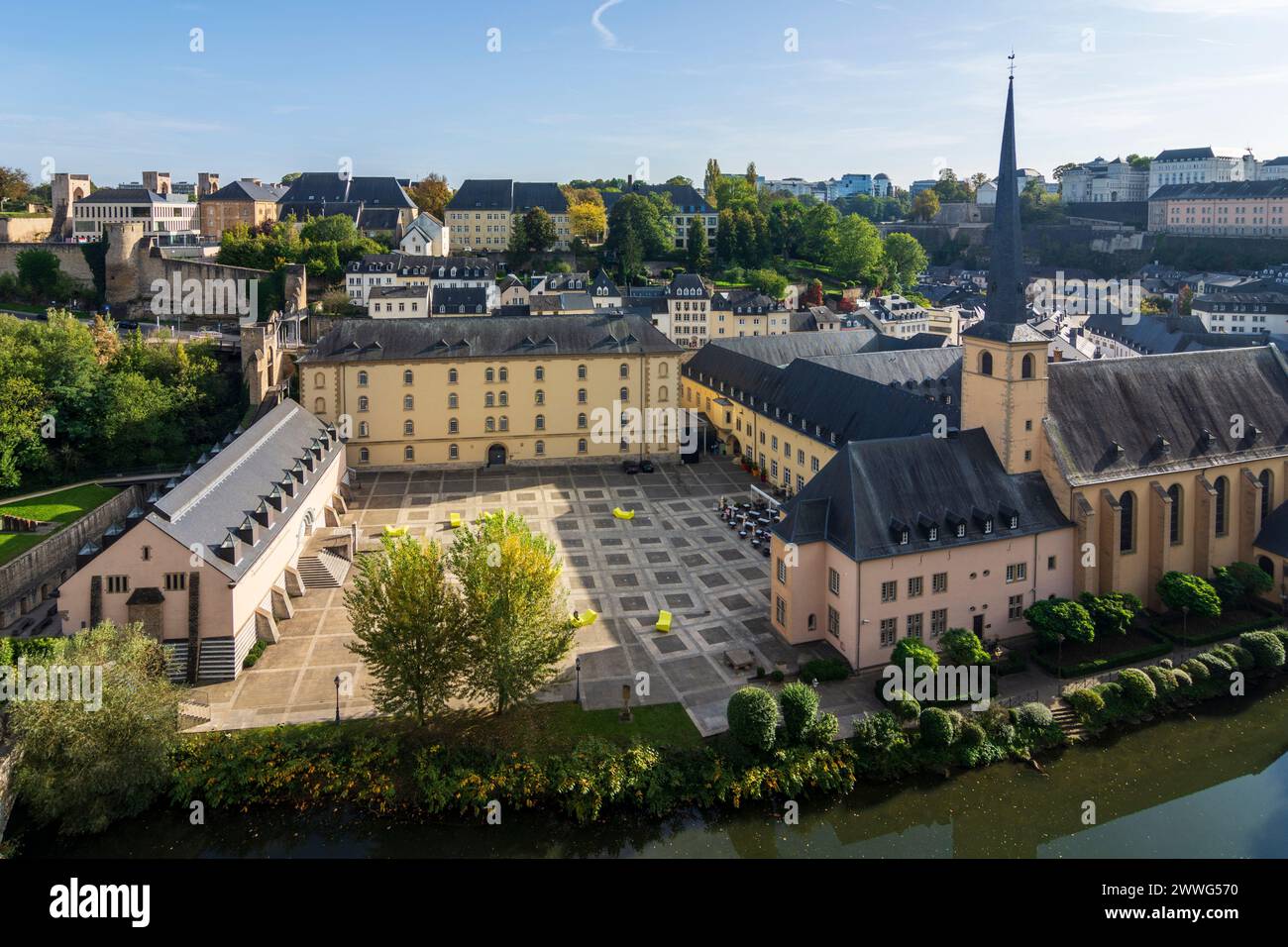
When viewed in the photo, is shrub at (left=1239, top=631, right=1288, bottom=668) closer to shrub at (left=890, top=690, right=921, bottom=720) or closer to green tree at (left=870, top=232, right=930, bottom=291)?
shrub at (left=890, top=690, right=921, bottom=720)

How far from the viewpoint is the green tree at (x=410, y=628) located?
2819cm

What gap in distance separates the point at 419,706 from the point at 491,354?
3461cm

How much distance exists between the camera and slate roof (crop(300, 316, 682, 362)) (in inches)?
2336

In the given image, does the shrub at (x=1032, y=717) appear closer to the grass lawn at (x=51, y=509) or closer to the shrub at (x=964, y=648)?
the shrub at (x=964, y=648)

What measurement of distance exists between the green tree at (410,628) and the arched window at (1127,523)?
27043 mm

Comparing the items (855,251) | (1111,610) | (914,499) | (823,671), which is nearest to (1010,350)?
(914,499)

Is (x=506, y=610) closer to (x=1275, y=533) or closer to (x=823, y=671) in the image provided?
(x=823, y=671)

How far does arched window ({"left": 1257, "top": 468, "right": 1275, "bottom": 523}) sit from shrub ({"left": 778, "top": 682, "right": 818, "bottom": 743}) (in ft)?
84.7

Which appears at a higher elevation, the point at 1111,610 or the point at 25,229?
the point at 25,229

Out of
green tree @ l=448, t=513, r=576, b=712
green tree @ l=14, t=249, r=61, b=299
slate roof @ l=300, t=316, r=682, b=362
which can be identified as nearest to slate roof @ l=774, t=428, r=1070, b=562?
green tree @ l=448, t=513, r=576, b=712

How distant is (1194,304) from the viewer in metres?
109

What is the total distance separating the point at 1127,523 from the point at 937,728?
15.6 metres

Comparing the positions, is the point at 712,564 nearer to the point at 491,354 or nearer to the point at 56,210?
the point at 491,354

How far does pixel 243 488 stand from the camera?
→ 3978cm
